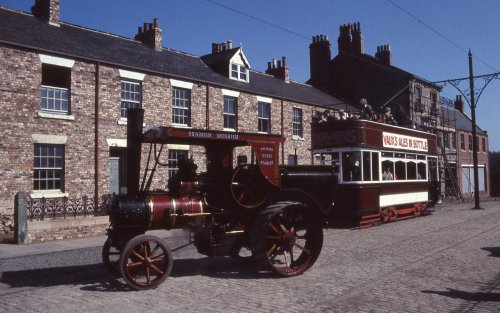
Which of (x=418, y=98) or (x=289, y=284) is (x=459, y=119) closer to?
(x=418, y=98)

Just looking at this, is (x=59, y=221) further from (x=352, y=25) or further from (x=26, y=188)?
(x=352, y=25)

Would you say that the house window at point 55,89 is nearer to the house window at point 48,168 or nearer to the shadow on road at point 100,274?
the house window at point 48,168

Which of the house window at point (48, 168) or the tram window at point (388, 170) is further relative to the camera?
the tram window at point (388, 170)

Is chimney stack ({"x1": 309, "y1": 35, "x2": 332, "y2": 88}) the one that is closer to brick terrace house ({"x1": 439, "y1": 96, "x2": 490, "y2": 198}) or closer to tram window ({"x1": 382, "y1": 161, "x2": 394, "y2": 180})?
brick terrace house ({"x1": 439, "y1": 96, "x2": 490, "y2": 198})

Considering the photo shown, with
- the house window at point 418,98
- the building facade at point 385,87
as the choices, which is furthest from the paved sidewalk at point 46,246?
the house window at point 418,98

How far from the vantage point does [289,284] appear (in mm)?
7152

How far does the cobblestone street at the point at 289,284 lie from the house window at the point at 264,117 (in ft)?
46.2

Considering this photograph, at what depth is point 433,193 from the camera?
21.4m

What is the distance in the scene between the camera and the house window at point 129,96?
60.4ft

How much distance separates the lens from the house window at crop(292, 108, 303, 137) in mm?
26522

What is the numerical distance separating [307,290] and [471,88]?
22.1 metres

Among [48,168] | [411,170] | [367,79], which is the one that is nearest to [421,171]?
[411,170]

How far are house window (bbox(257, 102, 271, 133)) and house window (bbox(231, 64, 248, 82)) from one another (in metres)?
1.77

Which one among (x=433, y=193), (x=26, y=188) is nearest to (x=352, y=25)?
(x=433, y=193)
